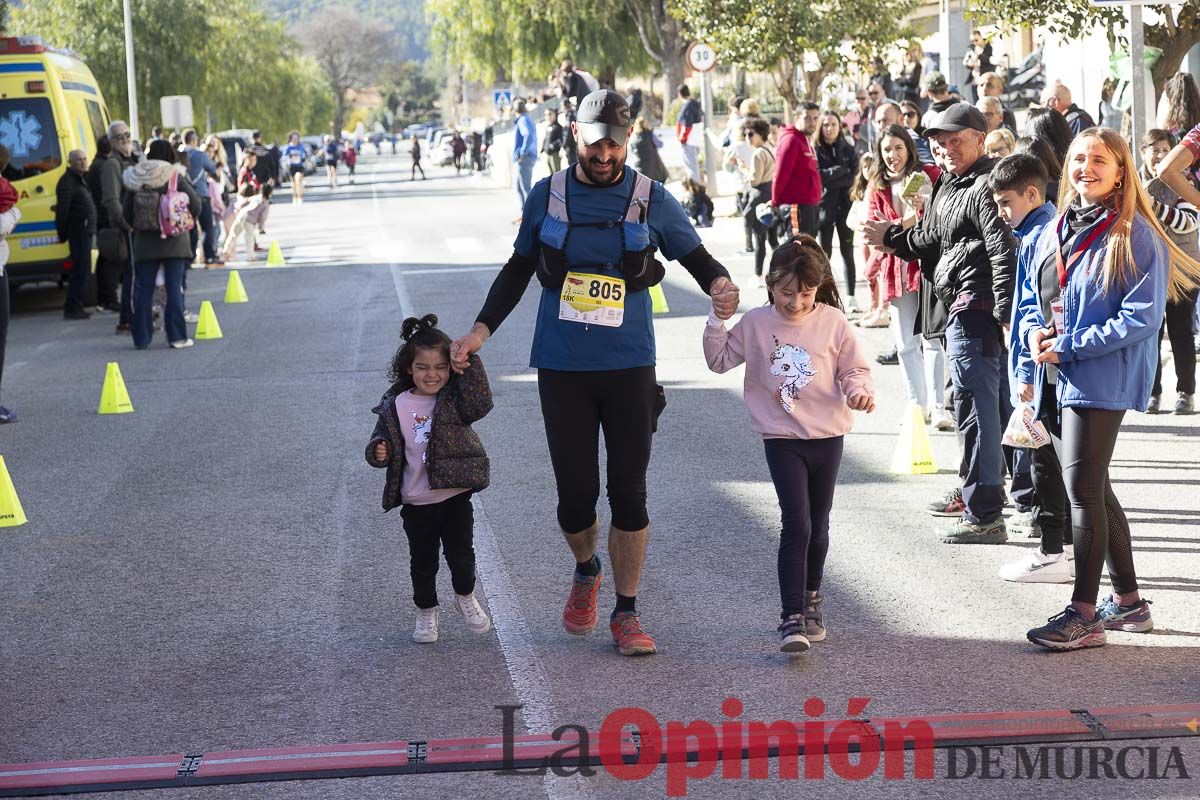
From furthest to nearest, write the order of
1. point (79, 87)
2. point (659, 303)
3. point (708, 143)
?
point (708, 143), point (79, 87), point (659, 303)

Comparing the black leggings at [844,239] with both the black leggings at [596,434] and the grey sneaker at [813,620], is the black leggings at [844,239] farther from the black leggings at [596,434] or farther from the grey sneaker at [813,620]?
the black leggings at [596,434]

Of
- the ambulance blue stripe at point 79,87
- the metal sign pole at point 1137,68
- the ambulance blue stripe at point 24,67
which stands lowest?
the metal sign pole at point 1137,68

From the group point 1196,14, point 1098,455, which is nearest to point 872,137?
point 1196,14

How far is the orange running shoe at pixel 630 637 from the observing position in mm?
6004

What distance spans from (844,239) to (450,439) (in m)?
11.1

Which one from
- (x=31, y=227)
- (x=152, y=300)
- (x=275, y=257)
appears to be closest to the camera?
(x=152, y=300)

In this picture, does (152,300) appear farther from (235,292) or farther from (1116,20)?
(1116,20)

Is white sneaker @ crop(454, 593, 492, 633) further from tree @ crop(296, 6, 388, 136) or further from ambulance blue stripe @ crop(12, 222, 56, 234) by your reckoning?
tree @ crop(296, 6, 388, 136)

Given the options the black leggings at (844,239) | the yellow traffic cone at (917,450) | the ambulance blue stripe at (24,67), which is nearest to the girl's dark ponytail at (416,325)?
the yellow traffic cone at (917,450)

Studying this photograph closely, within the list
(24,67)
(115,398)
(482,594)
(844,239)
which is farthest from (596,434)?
(24,67)

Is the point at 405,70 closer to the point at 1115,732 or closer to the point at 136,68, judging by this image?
the point at 136,68

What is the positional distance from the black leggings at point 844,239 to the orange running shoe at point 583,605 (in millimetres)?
10140

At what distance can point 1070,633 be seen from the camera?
5941 mm

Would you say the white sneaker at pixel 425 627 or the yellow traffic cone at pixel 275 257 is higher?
the white sneaker at pixel 425 627
